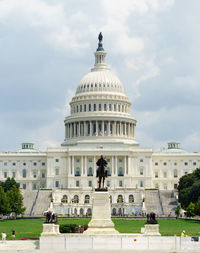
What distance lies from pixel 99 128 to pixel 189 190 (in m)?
55.0

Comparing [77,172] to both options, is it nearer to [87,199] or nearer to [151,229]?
[87,199]

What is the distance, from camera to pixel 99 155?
165m

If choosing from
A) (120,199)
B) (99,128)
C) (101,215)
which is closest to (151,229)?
(101,215)

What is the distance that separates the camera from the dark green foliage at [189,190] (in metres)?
121

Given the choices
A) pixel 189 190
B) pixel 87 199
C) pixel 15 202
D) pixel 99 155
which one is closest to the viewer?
pixel 15 202

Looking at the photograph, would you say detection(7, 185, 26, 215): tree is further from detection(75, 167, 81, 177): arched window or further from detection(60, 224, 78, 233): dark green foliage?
detection(60, 224, 78, 233): dark green foliage

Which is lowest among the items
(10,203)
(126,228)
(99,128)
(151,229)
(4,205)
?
(126,228)

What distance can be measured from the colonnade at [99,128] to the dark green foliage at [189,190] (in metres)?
36.5

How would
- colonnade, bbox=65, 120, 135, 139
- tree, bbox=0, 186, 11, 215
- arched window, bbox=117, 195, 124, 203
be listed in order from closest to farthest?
tree, bbox=0, 186, 11, 215 < arched window, bbox=117, 195, 124, 203 < colonnade, bbox=65, 120, 135, 139

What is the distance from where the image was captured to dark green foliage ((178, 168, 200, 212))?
120812 millimetres

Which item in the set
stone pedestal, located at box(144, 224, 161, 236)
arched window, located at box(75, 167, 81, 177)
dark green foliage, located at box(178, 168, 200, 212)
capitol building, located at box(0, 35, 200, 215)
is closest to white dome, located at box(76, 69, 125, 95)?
capitol building, located at box(0, 35, 200, 215)

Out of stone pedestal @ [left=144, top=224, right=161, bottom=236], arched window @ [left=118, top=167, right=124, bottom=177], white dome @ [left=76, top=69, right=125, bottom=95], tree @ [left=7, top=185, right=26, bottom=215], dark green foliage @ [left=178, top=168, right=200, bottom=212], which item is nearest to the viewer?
stone pedestal @ [left=144, top=224, right=161, bottom=236]

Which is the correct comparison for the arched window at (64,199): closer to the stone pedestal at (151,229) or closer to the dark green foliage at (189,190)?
the dark green foliage at (189,190)

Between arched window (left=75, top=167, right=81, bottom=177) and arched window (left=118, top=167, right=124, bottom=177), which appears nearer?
arched window (left=118, top=167, right=124, bottom=177)
